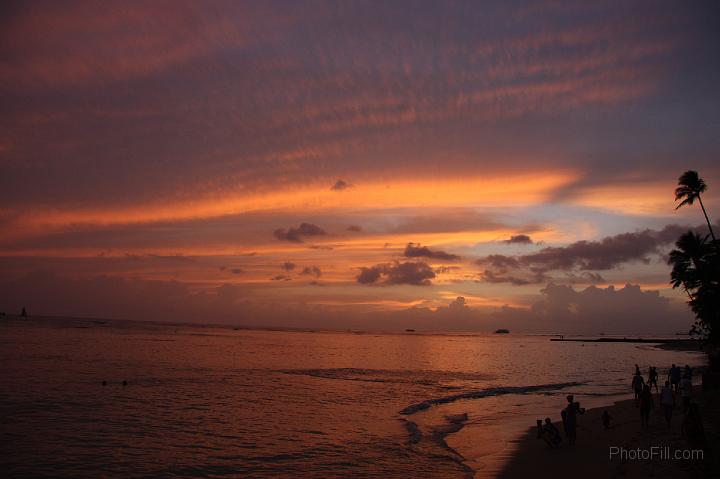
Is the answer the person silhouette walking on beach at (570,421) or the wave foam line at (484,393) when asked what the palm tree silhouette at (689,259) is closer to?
the wave foam line at (484,393)

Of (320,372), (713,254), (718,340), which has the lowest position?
(320,372)

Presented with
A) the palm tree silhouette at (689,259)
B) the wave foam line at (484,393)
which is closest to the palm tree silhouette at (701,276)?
the palm tree silhouette at (689,259)

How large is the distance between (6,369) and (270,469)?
32.8 meters

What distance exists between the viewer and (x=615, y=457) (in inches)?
675

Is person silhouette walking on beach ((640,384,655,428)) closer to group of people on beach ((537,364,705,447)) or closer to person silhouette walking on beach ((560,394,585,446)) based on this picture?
group of people on beach ((537,364,705,447))

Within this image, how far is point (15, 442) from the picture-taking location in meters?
19.4

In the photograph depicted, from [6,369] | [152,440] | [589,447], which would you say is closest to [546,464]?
[589,447]

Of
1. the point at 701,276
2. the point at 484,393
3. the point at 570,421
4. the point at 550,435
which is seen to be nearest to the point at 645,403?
the point at 570,421

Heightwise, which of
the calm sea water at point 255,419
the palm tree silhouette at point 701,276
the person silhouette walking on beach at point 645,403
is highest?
the palm tree silhouette at point 701,276

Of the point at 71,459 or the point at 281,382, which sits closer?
the point at 71,459

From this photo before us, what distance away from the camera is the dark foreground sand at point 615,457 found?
1461 centimetres

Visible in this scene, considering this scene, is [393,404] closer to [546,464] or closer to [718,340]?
[546,464]

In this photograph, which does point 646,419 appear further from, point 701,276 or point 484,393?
point 701,276

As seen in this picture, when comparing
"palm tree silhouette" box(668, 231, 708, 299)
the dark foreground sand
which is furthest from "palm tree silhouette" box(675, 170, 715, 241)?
the dark foreground sand
